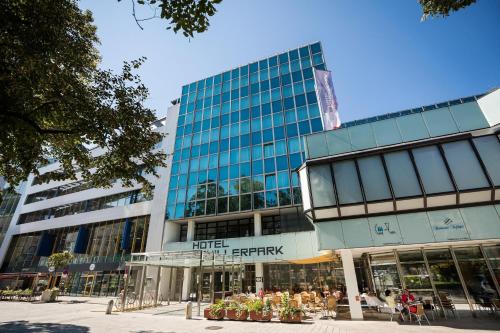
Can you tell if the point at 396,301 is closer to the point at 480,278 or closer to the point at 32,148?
the point at 480,278

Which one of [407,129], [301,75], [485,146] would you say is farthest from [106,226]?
[485,146]

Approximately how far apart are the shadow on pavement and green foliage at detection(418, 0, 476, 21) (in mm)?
17276

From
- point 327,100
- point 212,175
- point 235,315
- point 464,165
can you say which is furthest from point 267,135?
point 235,315

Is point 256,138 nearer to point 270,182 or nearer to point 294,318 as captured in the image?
point 270,182

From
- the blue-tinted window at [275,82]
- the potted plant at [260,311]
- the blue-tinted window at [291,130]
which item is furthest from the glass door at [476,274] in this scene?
the blue-tinted window at [275,82]

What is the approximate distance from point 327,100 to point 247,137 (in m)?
9.26

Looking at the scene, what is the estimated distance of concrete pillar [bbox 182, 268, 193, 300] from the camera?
80.4 ft

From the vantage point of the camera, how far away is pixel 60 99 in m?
10.1

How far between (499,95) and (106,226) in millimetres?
37970

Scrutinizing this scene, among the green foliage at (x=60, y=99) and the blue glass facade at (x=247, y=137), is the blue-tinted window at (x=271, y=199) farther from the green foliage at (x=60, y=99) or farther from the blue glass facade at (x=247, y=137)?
the green foliage at (x=60, y=99)

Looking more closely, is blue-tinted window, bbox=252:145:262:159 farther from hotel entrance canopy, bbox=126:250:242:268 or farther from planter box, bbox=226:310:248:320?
planter box, bbox=226:310:248:320

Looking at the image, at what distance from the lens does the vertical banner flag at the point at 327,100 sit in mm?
22562

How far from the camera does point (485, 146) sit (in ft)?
39.0

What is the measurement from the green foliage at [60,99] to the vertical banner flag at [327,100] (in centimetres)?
1559
